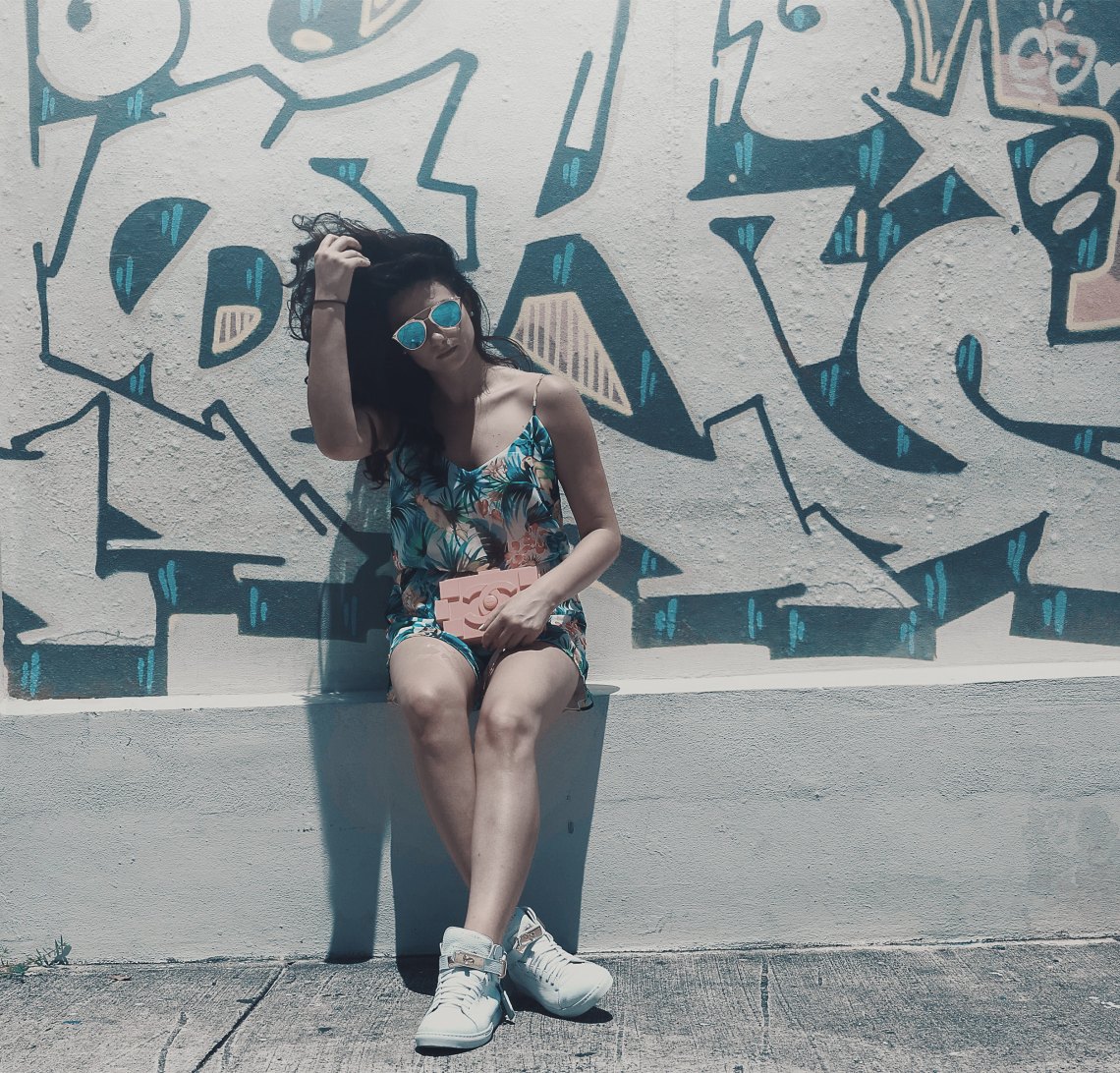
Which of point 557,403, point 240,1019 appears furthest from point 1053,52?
point 240,1019

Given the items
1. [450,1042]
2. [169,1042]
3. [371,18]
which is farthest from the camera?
[371,18]

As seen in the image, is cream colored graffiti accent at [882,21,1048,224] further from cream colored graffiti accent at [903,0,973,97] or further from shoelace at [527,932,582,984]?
shoelace at [527,932,582,984]

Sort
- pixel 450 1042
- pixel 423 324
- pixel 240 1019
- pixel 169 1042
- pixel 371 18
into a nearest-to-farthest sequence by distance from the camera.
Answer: pixel 450 1042, pixel 169 1042, pixel 240 1019, pixel 423 324, pixel 371 18

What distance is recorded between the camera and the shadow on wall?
2.84 m

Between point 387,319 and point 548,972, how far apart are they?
5.06 feet

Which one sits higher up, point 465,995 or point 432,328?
point 432,328

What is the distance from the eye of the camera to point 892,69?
297cm

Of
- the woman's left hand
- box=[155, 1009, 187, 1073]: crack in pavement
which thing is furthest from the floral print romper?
box=[155, 1009, 187, 1073]: crack in pavement

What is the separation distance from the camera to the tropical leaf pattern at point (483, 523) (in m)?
2.68

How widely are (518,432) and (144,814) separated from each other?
1376 millimetres

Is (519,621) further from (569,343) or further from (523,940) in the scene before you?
(569,343)

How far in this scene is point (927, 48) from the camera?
2973 millimetres

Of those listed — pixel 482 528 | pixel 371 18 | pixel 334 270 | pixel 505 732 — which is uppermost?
pixel 371 18

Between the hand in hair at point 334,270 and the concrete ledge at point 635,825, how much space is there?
3.35 ft
